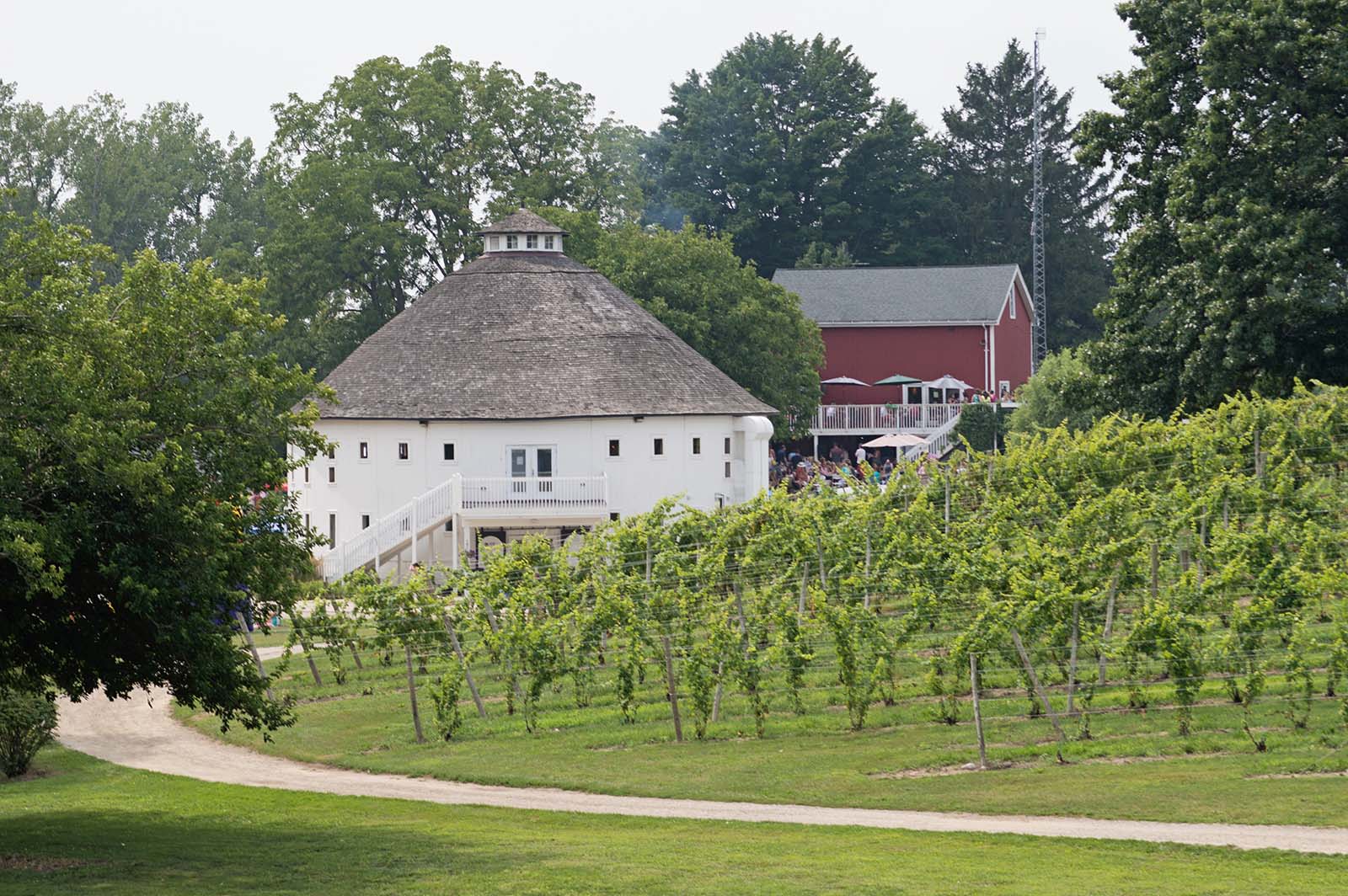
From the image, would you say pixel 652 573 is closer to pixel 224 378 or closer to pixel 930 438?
pixel 224 378

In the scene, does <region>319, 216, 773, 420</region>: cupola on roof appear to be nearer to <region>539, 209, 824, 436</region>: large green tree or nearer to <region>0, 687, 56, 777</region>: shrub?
<region>539, 209, 824, 436</region>: large green tree

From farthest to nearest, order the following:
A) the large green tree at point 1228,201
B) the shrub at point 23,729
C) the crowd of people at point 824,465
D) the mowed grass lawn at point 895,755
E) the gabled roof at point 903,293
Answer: the gabled roof at point 903,293 → the crowd of people at point 824,465 → the large green tree at point 1228,201 → the shrub at point 23,729 → the mowed grass lawn at point 895,755

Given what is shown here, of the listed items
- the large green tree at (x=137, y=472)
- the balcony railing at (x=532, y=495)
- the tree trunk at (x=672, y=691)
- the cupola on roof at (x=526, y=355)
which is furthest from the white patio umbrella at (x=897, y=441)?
the large green tree at (x=137, y=472)

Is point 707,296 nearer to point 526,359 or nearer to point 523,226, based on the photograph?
point 523,226

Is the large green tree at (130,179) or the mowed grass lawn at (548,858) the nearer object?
the mowed grass lawn at (548,858)

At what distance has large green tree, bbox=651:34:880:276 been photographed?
108625mm

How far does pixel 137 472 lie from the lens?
1770 cm

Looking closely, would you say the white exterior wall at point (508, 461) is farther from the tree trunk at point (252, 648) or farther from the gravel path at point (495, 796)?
the gravel path at point (495, 796)

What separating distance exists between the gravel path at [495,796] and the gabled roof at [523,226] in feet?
92.6

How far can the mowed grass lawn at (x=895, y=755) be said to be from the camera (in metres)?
21.9

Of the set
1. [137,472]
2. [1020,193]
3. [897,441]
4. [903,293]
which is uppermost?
[1020,193]

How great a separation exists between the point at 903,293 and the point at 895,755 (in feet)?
206

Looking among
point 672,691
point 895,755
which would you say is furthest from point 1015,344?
point 895,755

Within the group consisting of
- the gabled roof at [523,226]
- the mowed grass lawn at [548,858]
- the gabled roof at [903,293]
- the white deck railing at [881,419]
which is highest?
the gabled roof at [903,293]
